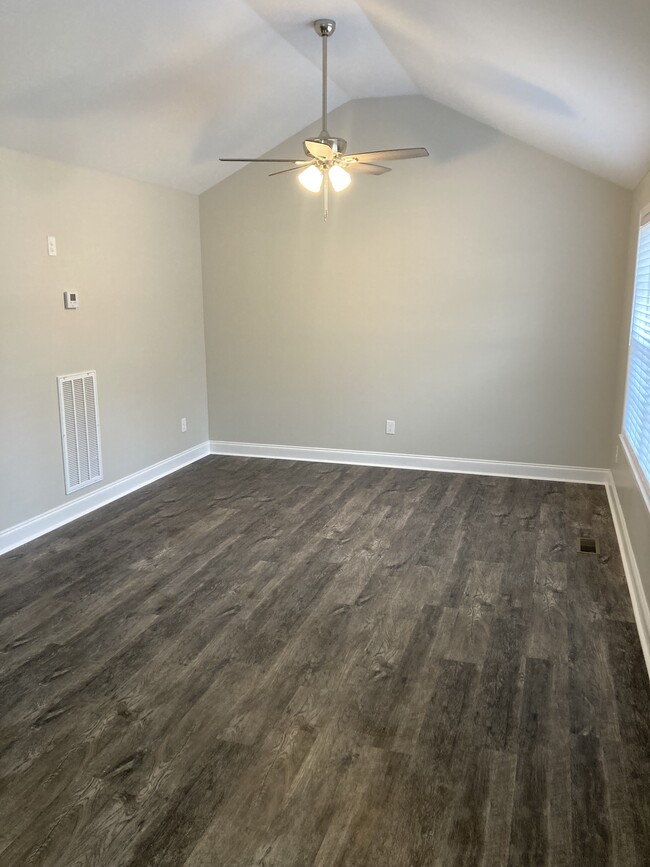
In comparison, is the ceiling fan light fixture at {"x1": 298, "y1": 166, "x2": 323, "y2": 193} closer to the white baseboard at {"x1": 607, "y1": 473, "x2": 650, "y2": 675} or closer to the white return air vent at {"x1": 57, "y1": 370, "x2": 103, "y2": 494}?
the white return air vent at {"x1": 57, "y1": 370, "x2": 103, "y2": 494}

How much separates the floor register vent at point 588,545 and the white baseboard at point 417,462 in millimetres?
1206

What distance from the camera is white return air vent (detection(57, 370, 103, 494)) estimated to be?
4.33 meters

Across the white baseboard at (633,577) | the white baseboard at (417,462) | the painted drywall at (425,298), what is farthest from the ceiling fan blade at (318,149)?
the white baseboard at (417,462)

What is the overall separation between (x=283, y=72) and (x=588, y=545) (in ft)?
11.3

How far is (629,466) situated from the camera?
3877mm

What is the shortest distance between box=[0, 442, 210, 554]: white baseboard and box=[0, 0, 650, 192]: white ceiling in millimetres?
2157

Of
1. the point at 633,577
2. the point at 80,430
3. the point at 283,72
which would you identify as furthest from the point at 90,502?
the point at 633,577

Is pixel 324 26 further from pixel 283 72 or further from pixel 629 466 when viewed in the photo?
pixel 629 466

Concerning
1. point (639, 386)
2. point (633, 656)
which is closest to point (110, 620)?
point (633, 656)

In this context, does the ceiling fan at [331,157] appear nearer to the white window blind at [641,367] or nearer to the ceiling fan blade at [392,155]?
the ceiling fan blade at [392,155]

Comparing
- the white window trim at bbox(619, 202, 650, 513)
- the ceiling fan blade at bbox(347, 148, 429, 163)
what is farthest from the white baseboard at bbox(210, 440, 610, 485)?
the ceiling fan blade at bbox(347, 148, 429, 163)

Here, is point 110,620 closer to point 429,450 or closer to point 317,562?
point 317,562

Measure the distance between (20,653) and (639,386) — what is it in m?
3.41

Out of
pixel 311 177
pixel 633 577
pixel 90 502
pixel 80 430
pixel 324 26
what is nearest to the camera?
pixel 633 577
